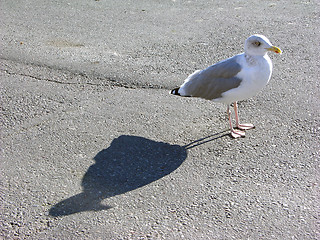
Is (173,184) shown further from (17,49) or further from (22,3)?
(22,3)

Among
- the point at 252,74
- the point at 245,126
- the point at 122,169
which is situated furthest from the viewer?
the point at 245,126

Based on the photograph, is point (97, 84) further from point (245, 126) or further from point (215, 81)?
point (245, 126)

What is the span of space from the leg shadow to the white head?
130cm

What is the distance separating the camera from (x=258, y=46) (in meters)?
4.77

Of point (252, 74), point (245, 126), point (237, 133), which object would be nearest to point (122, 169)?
point (237, 133)

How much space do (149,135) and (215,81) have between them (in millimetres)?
967

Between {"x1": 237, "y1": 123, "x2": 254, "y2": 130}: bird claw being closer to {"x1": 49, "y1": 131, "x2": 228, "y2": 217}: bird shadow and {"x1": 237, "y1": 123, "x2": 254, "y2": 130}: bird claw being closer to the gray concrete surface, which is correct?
the gray concrete surface

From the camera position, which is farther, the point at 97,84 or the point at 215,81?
the point at 97,84

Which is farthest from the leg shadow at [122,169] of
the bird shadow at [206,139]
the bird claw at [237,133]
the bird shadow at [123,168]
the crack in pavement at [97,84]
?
the crack in pavement at [97,84]

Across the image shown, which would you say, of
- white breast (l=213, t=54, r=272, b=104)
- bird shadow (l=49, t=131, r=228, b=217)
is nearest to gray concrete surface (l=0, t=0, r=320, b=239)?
bird shadow (l=49, t=131, r=228, b=217)

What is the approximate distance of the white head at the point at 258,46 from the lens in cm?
475

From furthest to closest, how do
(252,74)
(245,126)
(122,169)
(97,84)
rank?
(97,84) < (245,126) < (252,74) < (122,169)

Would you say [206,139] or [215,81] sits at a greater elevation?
[215,81]

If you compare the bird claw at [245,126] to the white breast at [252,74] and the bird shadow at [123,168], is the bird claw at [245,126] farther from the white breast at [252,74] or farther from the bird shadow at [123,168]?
the white breast at [252,74]
